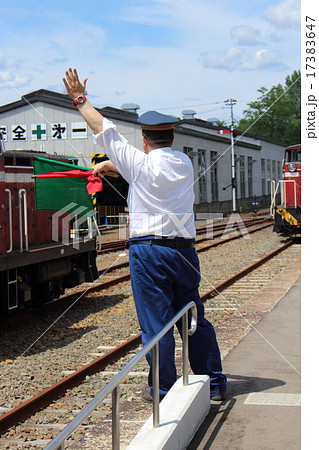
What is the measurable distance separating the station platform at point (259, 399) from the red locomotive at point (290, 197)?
14.6 metres

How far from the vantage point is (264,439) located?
3887mm

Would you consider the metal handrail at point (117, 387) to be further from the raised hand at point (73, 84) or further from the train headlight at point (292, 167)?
the train headlight at point (292, 167)

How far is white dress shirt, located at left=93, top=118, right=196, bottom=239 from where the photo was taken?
3865 millimetres

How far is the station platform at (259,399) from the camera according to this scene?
3894mm

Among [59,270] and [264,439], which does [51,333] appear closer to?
[59,270]

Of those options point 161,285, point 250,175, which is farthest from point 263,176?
point 161,285

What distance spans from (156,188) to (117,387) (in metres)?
1.53

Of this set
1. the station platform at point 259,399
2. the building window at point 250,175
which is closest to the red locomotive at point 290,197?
the station platform at point 259,399

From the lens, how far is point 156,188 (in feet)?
13.1

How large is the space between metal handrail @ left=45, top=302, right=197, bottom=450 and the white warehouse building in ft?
38.2

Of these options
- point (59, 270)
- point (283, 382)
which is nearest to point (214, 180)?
point (59, 270)

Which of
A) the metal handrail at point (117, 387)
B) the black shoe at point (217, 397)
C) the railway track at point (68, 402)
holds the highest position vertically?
the metal handrail at point (117, 387)

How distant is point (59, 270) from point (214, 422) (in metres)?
5.98

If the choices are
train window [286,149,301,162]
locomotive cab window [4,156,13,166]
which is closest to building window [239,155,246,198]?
train window [286,149,301,162]
